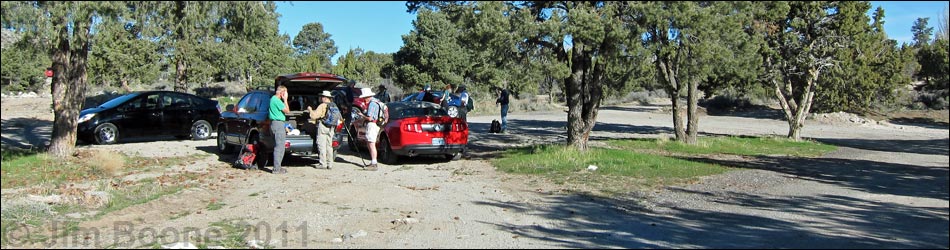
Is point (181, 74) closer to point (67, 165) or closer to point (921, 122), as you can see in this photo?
point (67, 165)

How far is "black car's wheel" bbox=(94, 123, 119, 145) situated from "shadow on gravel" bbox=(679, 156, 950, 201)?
45.5ft

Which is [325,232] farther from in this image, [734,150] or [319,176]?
[734,150]

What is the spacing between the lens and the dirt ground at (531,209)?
6.84 m

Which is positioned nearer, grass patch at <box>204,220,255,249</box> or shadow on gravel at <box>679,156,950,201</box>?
grass patch at <box>204,220,255,249</box>

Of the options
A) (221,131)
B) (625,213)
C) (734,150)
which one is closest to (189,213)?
(625,213)

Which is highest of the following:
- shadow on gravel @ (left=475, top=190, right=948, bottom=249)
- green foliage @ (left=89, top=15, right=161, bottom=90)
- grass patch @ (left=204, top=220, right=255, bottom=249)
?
green foliage @ (left=89, top=15, right=161, bottom=90)

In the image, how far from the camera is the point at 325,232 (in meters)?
7.20

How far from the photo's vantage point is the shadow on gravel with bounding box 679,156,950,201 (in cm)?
1073

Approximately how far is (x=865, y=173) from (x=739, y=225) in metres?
7.29

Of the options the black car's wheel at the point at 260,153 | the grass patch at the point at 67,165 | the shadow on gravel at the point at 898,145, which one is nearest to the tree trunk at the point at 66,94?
the grass patch at the point at 67,165

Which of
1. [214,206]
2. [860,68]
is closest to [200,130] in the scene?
[214,206]

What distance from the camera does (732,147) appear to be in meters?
19.0

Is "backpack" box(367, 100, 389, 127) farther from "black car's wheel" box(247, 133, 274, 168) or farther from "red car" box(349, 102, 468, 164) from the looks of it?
"black car's wheel" box(247, 133, 274, 168)

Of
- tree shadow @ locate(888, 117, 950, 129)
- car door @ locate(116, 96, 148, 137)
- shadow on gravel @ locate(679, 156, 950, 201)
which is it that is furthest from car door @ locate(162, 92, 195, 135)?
tree shadow @ locate(888, 117, 950, 129)
